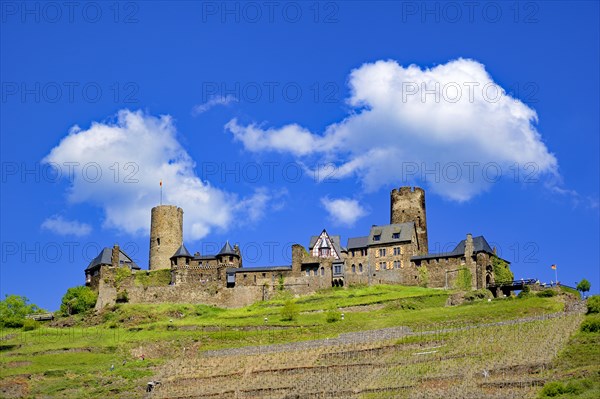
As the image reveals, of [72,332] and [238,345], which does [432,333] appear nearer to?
[238,345]

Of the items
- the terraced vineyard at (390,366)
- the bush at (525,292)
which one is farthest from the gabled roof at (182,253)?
the bush at (525,292)

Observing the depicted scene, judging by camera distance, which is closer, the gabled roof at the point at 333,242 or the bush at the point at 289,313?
the bush at the point at 289,313

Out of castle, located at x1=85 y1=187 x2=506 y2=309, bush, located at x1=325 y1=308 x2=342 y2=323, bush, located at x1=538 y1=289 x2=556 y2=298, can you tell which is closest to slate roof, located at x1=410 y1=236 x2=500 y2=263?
castle, located at x1=85 y1=187 x2=506 y2=309

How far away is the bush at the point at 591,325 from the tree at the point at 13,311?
6022 cm

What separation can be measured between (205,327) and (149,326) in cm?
665

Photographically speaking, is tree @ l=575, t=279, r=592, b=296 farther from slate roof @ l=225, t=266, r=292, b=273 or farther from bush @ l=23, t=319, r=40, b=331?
bush @ l=23, t=319, r=40, b=331

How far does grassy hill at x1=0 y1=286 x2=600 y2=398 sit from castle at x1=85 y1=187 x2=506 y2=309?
252 centimetres

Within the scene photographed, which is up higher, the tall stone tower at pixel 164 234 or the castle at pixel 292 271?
the tall stone tower at pixel 164 234

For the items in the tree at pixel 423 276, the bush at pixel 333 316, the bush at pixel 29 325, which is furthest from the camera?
the tree at pixel 423 276

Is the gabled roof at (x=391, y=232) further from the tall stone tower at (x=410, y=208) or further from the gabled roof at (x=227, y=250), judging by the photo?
the gabled roof at (x=227, y=250)

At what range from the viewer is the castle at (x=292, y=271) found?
367ft

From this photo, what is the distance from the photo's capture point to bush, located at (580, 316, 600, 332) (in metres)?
75.8

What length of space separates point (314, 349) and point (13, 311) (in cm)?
4029

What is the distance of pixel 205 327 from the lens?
99.2 metres
